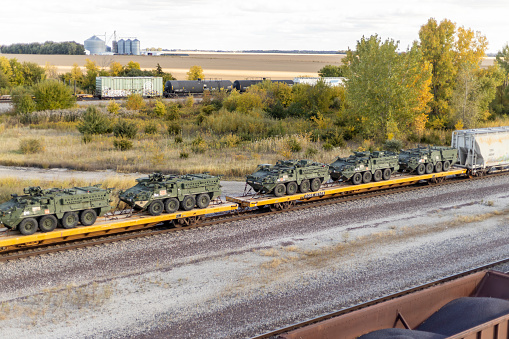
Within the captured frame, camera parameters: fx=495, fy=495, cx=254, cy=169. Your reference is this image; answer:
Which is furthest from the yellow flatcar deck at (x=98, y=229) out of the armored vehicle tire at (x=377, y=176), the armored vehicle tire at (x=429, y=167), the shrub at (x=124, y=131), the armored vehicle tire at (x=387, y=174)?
the shrub at (x=124, y=131)

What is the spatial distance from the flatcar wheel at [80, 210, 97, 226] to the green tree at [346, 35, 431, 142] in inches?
1003

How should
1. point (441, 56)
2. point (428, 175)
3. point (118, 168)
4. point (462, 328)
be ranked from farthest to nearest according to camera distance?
point (441, 56)
point (118, 168)
point (428, 175)
point (462, 328)

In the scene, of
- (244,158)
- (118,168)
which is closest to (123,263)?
(118,168)

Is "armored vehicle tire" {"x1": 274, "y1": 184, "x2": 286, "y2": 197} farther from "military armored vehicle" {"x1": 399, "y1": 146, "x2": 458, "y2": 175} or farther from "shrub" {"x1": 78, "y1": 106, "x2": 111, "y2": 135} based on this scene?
"shrub" {"x1": 78, "y1": 106, "x2": 111, "y2": 135}

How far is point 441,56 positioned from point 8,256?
43.1m

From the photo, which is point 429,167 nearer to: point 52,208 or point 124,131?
point 52,208

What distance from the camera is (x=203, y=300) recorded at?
1259 centimetres

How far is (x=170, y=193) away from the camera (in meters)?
17.6

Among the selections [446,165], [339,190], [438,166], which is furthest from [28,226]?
[446,165]

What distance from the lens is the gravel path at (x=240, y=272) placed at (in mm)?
11547

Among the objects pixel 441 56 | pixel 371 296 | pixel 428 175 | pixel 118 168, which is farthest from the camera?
pixel 441 56

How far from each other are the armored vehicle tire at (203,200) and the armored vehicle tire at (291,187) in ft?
11.9

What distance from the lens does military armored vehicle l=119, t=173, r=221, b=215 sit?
56.5ft

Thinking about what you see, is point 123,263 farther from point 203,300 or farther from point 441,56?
point 441,56
